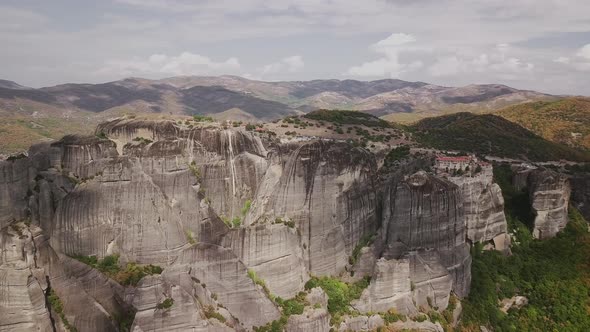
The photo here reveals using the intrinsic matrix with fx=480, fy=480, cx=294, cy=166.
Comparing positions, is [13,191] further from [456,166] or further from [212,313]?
[456,166]

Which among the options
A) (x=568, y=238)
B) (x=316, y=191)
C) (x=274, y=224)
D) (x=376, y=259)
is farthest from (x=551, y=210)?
(x=274, y=224)

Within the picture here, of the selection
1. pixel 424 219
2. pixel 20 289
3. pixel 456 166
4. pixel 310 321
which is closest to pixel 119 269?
pixel 20 289

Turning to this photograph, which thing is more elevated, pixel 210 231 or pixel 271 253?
pixel 210 231

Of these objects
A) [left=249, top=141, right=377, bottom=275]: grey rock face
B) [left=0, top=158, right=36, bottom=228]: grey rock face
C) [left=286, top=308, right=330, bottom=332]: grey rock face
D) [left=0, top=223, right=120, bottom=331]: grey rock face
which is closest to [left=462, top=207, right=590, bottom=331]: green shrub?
[left=249, top=141, right=377, bottom=275]: grey rock face

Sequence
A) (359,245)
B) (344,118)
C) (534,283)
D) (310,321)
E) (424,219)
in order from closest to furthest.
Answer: (310,321)
(424,219)
(359,245)
(534,283)
(344,118)

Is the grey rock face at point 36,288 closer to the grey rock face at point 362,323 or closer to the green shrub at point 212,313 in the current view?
the green shrub at point 212,313

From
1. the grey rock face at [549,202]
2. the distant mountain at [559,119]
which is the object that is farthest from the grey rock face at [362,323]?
the distant mountain at [559,119]
